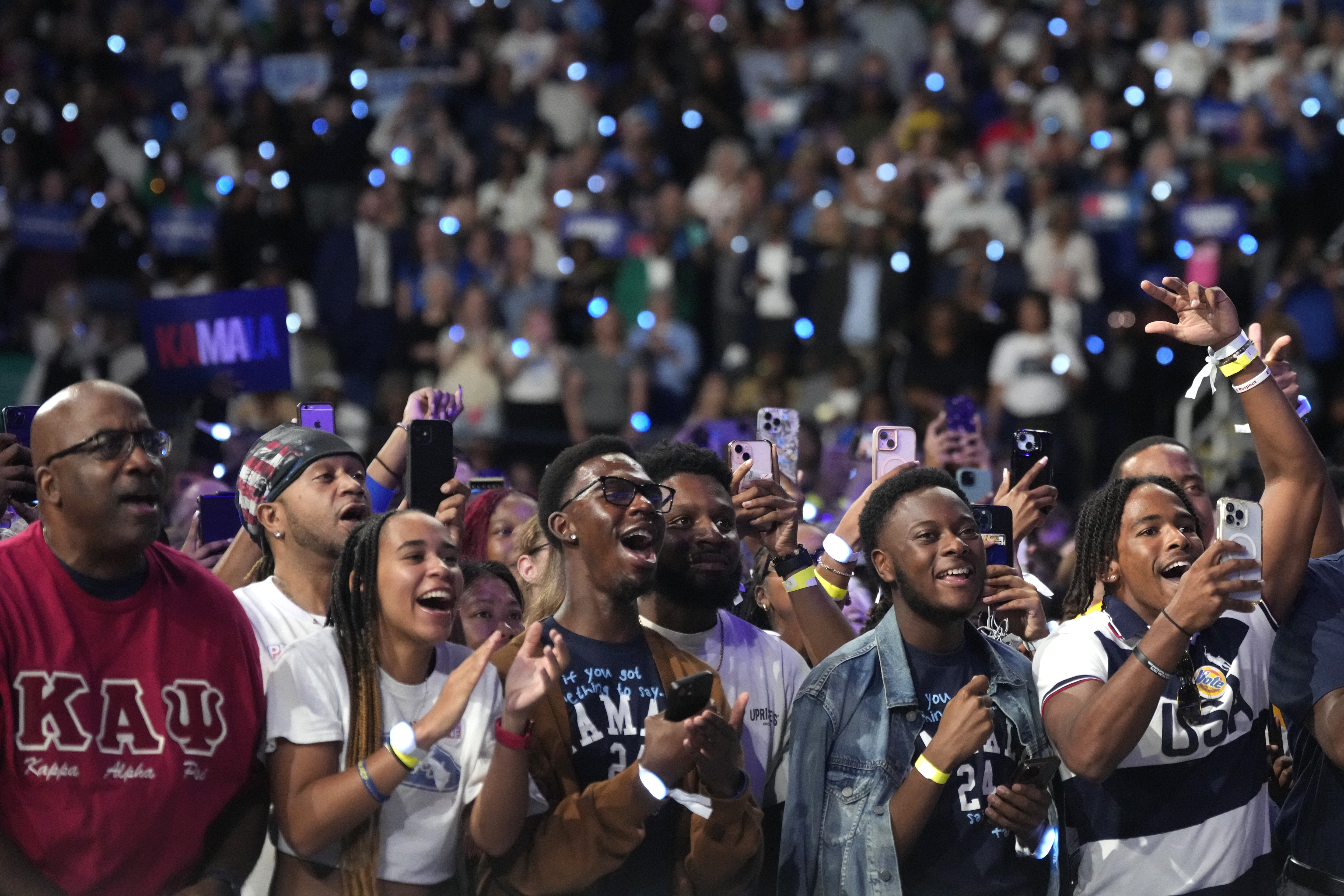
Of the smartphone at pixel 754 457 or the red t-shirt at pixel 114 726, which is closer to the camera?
the red t-shirt at pixel 114 726

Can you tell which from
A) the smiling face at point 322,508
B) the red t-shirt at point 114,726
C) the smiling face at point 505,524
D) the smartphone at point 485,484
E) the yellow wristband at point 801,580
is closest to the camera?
the red t-shirt at point 114,726

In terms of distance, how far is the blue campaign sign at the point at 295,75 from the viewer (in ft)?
45.7

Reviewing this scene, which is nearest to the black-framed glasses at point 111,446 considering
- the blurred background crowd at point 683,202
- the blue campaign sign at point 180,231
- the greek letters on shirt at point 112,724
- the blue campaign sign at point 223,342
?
the greek letters on shirt at point 112,724

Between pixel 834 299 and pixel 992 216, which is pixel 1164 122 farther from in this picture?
pixel 834 299

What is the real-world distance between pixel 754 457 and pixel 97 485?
78.0 inches

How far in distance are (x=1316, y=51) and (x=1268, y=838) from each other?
10.1 metres

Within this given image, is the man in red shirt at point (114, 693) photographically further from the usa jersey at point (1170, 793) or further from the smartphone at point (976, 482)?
the smartphone at point (976, 482)

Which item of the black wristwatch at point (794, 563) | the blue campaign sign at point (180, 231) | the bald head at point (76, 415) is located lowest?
the black wristwatch at point (794, 563)

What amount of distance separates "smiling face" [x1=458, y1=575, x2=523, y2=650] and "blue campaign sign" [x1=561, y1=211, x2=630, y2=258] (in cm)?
748

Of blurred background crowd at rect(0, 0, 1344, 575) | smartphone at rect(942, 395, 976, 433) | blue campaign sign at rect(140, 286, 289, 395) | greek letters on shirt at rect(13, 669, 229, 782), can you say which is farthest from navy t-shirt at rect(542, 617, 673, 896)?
blurred background crowd at rect(0, 0, 1344, 575)

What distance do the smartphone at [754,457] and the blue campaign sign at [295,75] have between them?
996cm

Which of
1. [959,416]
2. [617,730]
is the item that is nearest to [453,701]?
[617,730]

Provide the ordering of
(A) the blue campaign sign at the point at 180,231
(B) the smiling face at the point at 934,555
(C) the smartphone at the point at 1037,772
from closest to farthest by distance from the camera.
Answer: (C) the smartphone at the point at 1037,772 < (B) the smiling face at the point at 934,555 < (A) the blue campaign sign at the point at 180,231

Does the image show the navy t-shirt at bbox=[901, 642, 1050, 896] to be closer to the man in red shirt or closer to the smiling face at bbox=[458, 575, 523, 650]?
the smiling face at bbox=[458, 575, 523, 650]
